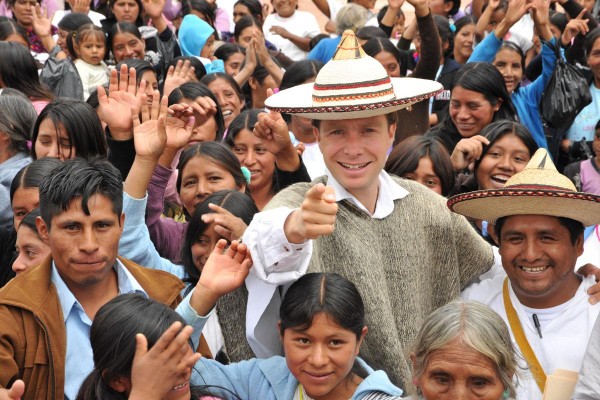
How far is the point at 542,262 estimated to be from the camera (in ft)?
13.5

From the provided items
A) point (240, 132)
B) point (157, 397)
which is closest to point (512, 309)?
point (157, 397)

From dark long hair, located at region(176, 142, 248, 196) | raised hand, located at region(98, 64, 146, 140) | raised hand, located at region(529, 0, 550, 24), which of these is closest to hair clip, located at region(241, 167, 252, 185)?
dark long hair, located at region(176, 142, 248, 196)

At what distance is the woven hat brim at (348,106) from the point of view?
3941 millimetres

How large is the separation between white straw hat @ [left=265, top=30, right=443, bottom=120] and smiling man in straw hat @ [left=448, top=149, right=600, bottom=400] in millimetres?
452

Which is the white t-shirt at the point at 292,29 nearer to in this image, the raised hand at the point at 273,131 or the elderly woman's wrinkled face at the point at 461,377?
the raised hand at the point at 273,131

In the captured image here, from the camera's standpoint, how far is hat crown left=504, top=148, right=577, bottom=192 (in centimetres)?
411

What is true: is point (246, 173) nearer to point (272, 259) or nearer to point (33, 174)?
point (33, 174)

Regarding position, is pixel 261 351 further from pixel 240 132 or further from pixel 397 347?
pixel 240 132

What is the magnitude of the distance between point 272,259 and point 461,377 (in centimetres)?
73

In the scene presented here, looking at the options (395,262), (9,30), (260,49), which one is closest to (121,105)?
(395,262)

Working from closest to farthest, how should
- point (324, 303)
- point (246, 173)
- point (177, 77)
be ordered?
1. point (324, 303)
2. point (246, 173)
3. point (177, 77)

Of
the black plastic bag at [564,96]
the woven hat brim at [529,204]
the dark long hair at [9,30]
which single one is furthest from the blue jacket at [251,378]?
the dark long hair at [9,30]

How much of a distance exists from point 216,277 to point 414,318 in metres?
0.77

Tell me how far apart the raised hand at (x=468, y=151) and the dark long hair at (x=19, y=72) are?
8.94 feet
